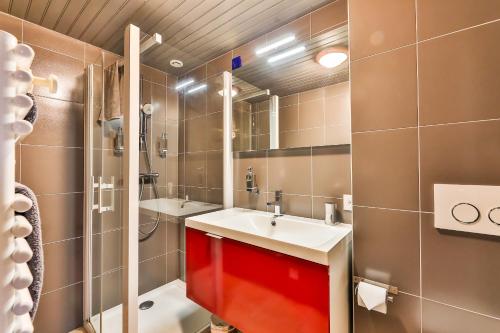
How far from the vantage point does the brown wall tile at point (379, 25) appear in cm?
96

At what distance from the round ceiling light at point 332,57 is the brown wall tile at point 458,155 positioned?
2.15 ft

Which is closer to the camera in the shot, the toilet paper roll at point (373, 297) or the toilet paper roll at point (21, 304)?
the toilet paper roll at point (21, 304)

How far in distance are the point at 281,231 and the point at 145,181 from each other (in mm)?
962

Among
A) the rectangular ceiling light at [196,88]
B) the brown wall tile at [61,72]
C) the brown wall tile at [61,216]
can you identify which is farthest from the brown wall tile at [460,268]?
the brown wall tile at [61,72]

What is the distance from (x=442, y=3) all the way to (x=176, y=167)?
192 cm

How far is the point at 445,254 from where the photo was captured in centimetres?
88

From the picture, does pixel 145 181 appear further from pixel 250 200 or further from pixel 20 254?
pixel 20 254

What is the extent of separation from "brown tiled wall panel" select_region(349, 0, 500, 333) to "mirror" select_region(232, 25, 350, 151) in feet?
0.81

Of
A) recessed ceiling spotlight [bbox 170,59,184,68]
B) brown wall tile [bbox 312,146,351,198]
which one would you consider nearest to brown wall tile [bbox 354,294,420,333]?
brown wall tile [bbox 312,146,351,198]

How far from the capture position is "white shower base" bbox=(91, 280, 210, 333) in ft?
5.35

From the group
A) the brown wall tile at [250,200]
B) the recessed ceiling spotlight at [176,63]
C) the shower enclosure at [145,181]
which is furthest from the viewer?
the recessed ceiling spotlight at [176,63]

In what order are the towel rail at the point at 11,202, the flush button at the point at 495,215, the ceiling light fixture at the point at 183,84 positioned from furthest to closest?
the ceiling light fixture at the point at 183,84, the flush button at the point at 495,215, the towel rail at the point at 11,202

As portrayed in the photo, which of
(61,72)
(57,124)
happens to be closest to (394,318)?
(57,124)

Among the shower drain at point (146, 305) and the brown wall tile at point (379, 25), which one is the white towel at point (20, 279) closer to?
the brown wall tile at point (379, 25)
